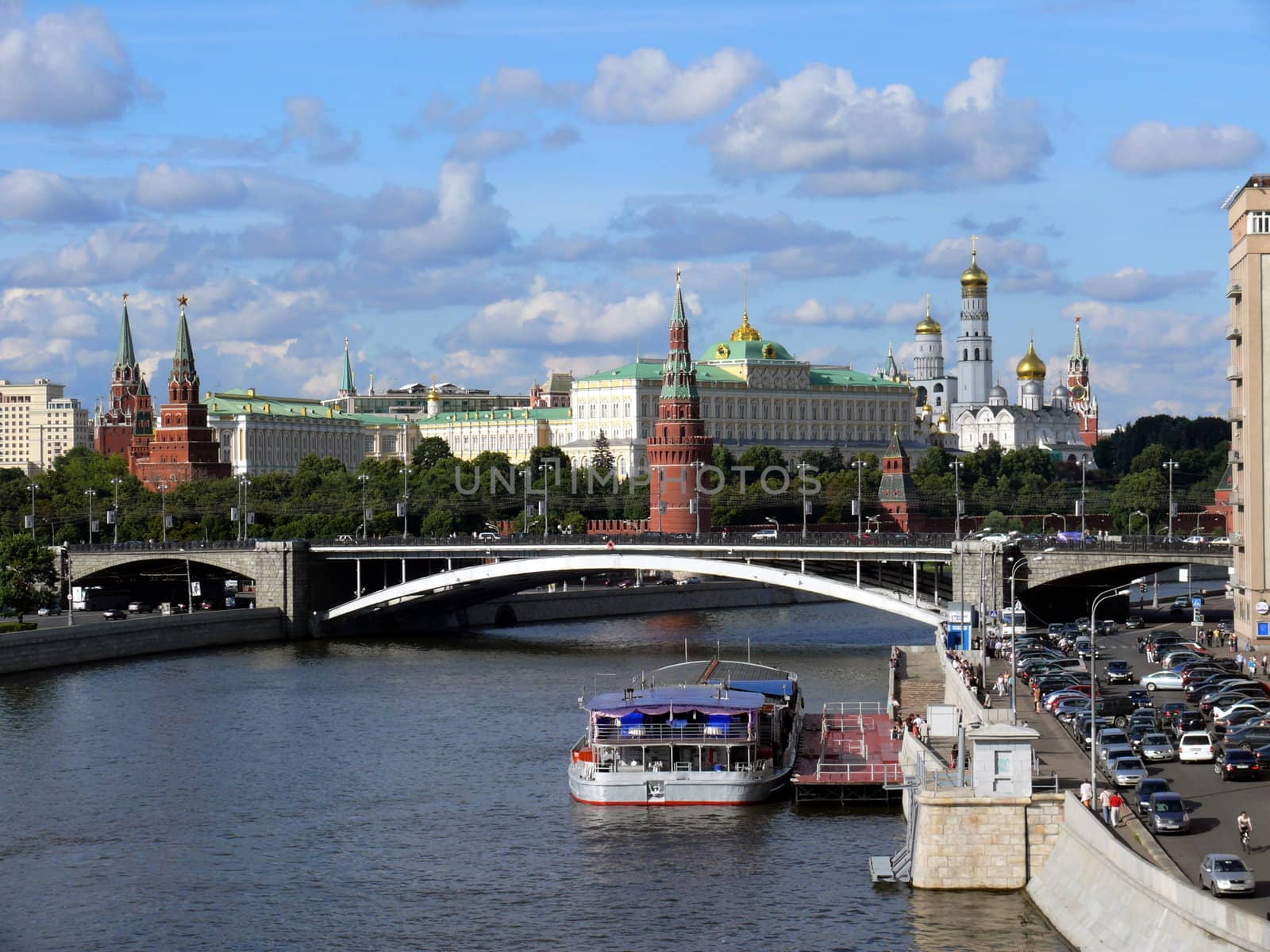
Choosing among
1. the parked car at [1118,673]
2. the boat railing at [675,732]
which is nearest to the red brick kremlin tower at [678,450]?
the parked car at [1118,673]

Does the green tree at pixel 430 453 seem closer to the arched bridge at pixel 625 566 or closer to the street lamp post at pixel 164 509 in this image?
the street lamp post at pixel 164 509

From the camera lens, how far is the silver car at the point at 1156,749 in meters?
37.1

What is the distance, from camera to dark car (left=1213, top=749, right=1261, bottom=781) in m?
34.7

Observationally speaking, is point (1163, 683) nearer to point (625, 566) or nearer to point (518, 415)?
point (625, 566)

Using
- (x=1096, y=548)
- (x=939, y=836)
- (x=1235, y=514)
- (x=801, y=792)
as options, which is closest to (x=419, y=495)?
(x=1096, y=548)

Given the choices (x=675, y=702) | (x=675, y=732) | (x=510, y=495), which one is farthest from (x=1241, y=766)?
(x=510, y=495)

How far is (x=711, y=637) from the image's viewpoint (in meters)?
80.9

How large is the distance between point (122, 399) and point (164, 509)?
267 ft

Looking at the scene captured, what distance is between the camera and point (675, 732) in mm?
43562

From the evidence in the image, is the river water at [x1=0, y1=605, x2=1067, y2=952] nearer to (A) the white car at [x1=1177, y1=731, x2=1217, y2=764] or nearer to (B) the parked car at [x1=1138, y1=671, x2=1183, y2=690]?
(A) the white car at [x1=1177, y1=731, x2=1217, y2=764]

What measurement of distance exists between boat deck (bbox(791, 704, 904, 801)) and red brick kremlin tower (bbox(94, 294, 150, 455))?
133m

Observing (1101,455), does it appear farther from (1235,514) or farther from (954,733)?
(954,733)

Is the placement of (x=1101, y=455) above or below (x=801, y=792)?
above

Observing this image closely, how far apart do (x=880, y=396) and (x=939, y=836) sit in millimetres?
153680
